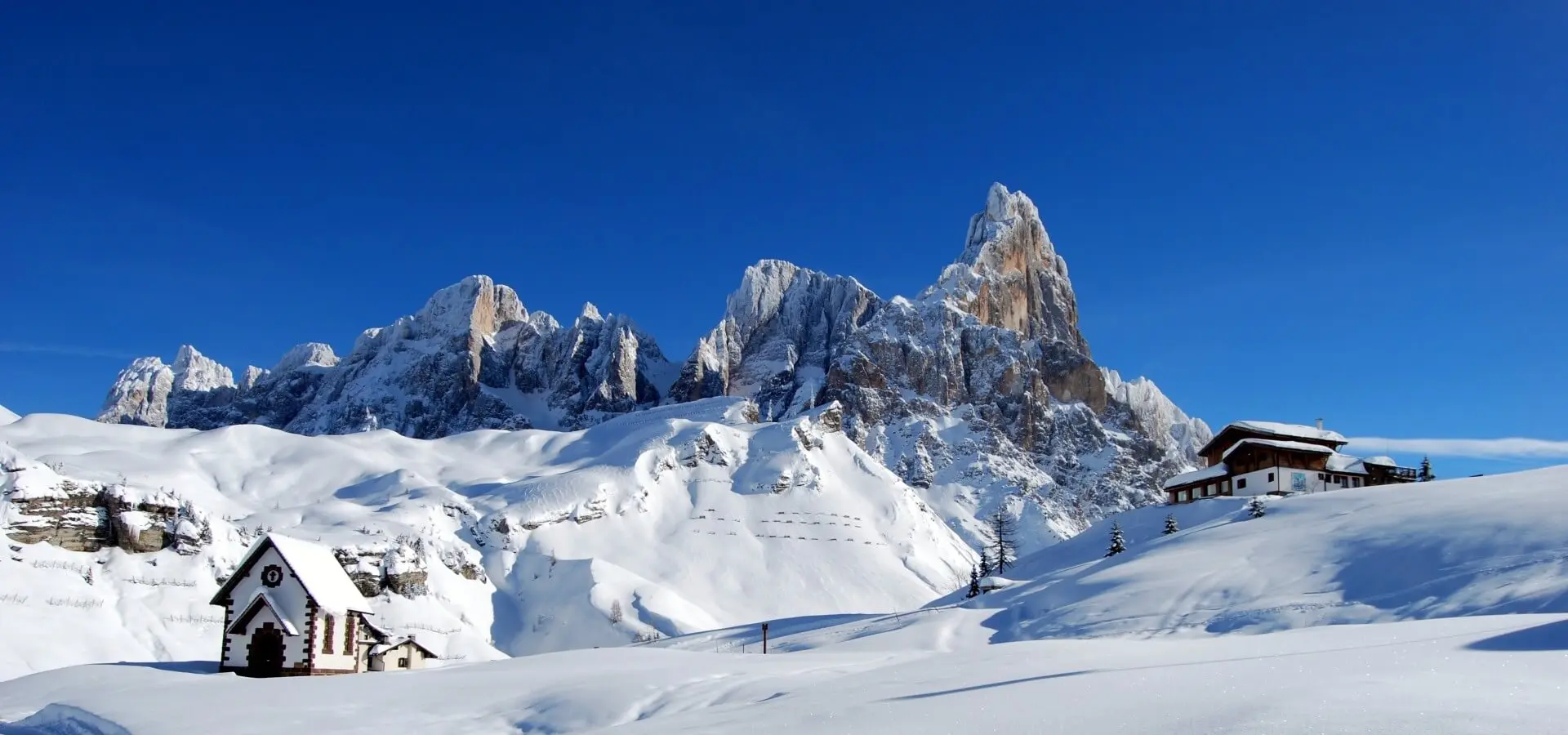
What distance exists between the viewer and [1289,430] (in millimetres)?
60875

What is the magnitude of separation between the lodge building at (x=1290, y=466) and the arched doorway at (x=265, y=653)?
46.7m

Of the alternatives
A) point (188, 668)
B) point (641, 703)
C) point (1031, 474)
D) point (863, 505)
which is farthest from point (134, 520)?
point (1031, 474)

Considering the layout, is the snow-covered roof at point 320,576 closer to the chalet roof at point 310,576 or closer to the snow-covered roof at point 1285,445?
the chalet roof at point 310,576

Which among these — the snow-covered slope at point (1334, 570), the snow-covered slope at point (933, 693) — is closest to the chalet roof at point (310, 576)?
the snow-covered slope at point (933, 693)

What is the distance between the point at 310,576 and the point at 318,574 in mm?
760

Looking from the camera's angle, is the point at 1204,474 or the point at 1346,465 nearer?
the point at 1346,465

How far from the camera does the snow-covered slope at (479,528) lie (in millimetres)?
48844

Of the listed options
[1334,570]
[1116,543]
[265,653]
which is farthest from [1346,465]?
[265,653]

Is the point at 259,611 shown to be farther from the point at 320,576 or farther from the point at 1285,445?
the point at 1285,445

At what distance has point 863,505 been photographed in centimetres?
11612

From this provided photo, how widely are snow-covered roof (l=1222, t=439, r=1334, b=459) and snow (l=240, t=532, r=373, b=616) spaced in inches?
1788

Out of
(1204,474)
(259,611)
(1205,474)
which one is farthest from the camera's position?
(1204,474)

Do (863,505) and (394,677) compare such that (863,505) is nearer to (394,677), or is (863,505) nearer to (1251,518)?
(1251,518)

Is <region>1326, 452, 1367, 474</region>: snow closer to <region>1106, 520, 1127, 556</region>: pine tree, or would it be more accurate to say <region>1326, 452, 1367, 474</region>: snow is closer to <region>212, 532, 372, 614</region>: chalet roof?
<region>1106, 520, 1127, 556</region>: pine tree
